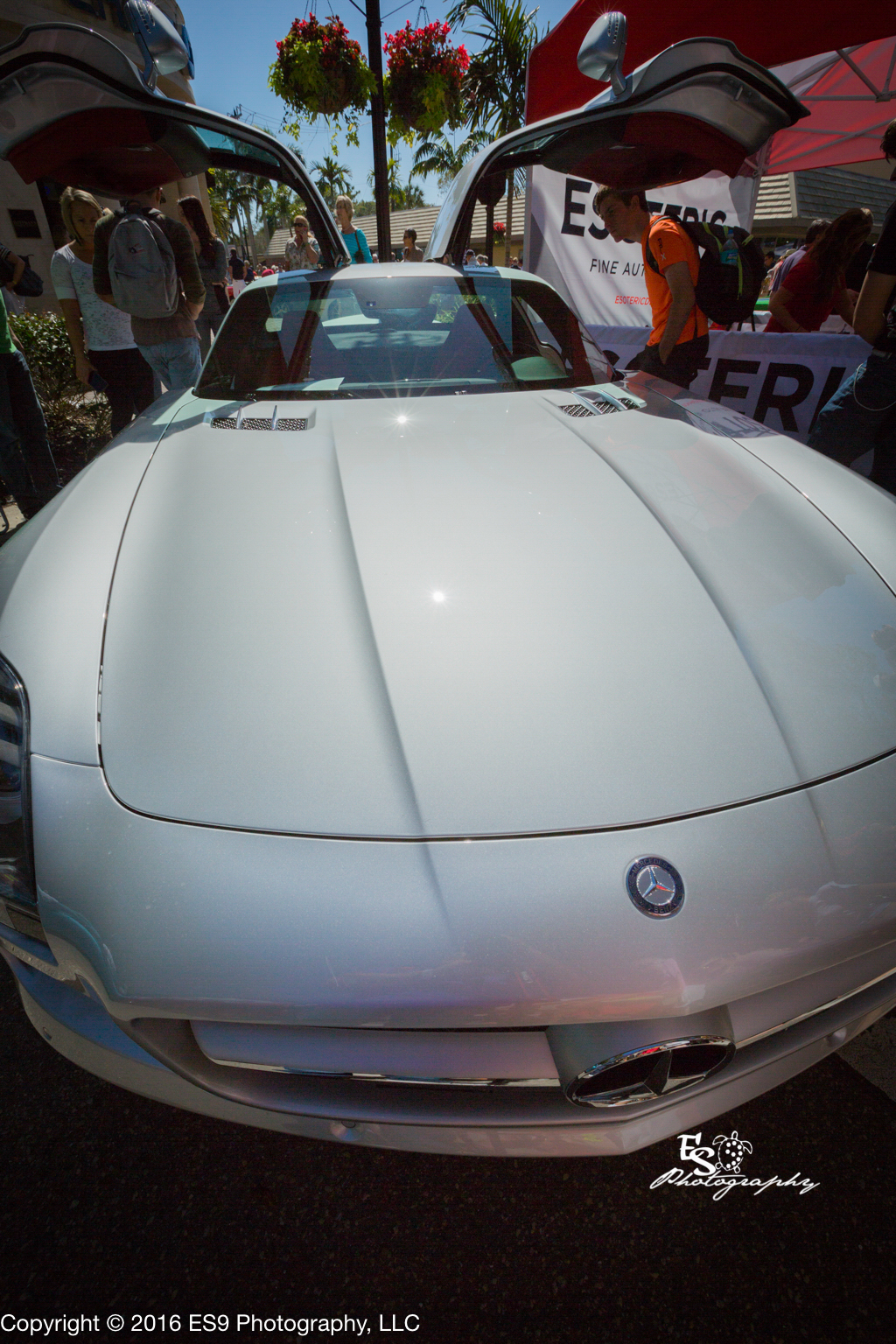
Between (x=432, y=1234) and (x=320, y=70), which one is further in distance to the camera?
(x=320, y=70)

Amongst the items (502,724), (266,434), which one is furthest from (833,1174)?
(266,434)

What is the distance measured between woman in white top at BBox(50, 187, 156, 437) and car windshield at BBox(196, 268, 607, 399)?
2139mm

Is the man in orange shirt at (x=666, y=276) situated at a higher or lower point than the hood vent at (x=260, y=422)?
higher

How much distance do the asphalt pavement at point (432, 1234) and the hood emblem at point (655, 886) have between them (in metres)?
0.54

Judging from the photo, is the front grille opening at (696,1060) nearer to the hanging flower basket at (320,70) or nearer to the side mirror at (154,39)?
the side mirror at (154,39)

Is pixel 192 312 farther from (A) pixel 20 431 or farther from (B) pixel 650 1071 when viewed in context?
(B) pixel 650 1071

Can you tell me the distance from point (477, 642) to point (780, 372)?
364cm

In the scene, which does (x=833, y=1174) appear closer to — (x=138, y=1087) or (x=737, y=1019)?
(x=737, y=1019)

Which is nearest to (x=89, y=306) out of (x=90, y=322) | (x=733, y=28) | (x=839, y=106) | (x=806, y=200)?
(x=90, y=322)

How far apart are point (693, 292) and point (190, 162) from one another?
2.06 m

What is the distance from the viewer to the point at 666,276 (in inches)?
117

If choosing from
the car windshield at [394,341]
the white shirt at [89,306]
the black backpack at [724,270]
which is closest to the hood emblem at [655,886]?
the car windshield at [394,341]

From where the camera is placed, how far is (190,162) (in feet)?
7.48

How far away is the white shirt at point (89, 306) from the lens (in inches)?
145
